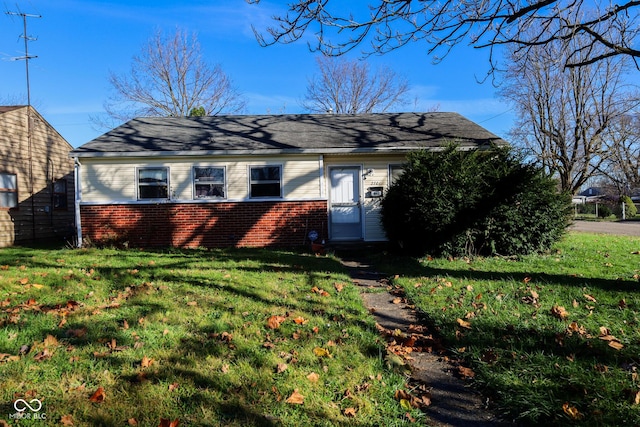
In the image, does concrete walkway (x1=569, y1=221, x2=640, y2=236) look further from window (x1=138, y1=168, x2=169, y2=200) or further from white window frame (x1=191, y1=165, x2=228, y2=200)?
window (x1=138, y1=168, x2=169, y2=200)

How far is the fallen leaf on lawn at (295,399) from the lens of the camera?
2684 mm

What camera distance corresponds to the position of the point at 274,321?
14.0 feet

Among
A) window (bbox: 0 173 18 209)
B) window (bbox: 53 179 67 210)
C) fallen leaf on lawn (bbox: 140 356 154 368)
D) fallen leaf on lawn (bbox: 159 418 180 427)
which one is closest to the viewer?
fallen leaf on lawn (bbox: 159 418 180 427)

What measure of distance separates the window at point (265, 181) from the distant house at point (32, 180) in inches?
352

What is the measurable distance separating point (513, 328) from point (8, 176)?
16.2 m

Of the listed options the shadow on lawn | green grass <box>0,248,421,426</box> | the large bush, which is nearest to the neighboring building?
the large bush

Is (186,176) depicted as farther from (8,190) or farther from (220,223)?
(8,190)

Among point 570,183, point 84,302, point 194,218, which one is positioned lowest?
point 84,302

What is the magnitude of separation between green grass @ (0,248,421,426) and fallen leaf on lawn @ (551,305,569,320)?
81.4 inches

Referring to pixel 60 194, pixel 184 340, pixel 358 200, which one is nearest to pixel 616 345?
pixel 184 340

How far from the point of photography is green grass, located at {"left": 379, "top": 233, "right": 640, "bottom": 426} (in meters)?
2.69

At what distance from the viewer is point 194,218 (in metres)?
11.4

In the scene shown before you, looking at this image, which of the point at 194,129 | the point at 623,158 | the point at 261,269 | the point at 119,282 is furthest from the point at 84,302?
the point at 623,158

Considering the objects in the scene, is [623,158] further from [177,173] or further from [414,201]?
[177,173]
